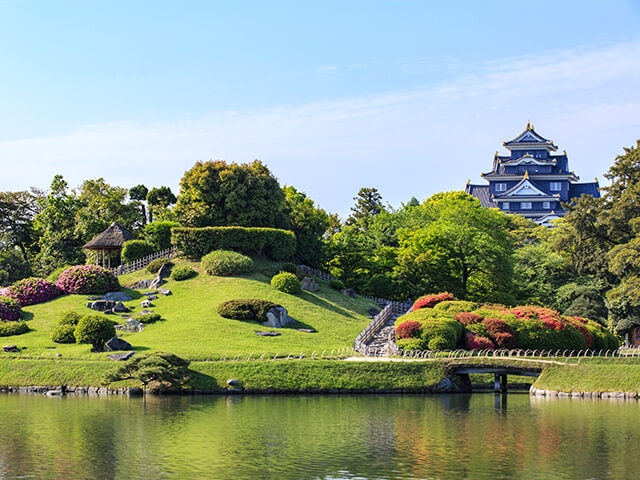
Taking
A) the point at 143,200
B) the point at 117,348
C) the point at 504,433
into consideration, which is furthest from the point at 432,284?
the point at 143,200

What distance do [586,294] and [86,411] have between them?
4845cm

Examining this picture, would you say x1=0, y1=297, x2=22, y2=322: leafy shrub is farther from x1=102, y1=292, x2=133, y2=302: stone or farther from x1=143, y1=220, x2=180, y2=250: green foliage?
x1=143, y1=220, x2=180, y2=250: green foliage

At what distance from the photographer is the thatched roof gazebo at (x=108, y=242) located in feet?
225

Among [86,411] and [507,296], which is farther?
[507,296]

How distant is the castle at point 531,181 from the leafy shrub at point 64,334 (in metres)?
89.3

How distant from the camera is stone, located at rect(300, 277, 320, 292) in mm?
64562

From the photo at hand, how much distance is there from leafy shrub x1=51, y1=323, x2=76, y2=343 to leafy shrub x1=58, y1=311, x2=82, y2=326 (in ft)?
1.85

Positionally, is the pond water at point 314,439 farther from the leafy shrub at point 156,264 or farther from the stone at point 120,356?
the leafy shrub at point 156,264

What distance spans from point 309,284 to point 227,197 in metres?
11.9

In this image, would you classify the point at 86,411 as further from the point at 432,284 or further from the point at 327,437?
the point at 432,284

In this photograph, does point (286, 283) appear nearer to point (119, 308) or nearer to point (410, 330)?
point (119, 308)

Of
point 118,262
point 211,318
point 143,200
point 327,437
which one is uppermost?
point 143,200

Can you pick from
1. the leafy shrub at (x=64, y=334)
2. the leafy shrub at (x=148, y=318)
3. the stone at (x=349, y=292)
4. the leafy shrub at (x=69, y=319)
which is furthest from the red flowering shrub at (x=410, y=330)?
the leafy shrub at (x=69, y=319)

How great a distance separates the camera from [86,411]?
33594mm
